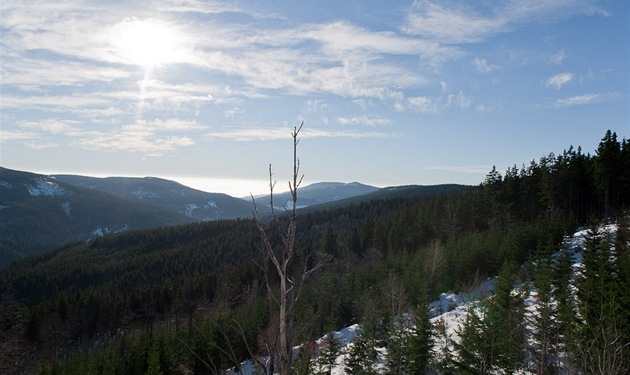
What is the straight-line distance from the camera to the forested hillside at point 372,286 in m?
37.6

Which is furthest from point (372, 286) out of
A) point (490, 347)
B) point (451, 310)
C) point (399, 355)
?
point (490, 347)

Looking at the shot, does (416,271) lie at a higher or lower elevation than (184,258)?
higher

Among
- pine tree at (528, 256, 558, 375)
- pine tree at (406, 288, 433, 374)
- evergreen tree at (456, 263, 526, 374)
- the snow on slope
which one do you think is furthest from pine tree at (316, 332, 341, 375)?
pine tree at (528, 256, 558, 375)


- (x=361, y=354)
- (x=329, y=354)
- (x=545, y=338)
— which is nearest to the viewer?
(x=545, y=338)

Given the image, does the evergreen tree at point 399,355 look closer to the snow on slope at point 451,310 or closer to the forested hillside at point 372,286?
the forested hillside at point 372,286

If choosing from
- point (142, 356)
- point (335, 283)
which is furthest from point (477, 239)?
point (142, 356)

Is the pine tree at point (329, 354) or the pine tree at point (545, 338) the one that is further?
the pine tree at point (329, 354)

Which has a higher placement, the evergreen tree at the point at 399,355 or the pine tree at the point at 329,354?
the evergreen tree at the point at 399,355

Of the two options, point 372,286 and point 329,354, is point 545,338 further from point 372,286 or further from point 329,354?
point 372,286

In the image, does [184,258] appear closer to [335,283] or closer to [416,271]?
[335,283]

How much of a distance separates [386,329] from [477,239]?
2357 cm

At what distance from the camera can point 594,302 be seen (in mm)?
27766

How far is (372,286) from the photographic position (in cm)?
5709

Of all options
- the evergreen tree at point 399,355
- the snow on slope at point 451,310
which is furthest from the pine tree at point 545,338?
the evergreen tree at point 399,355
